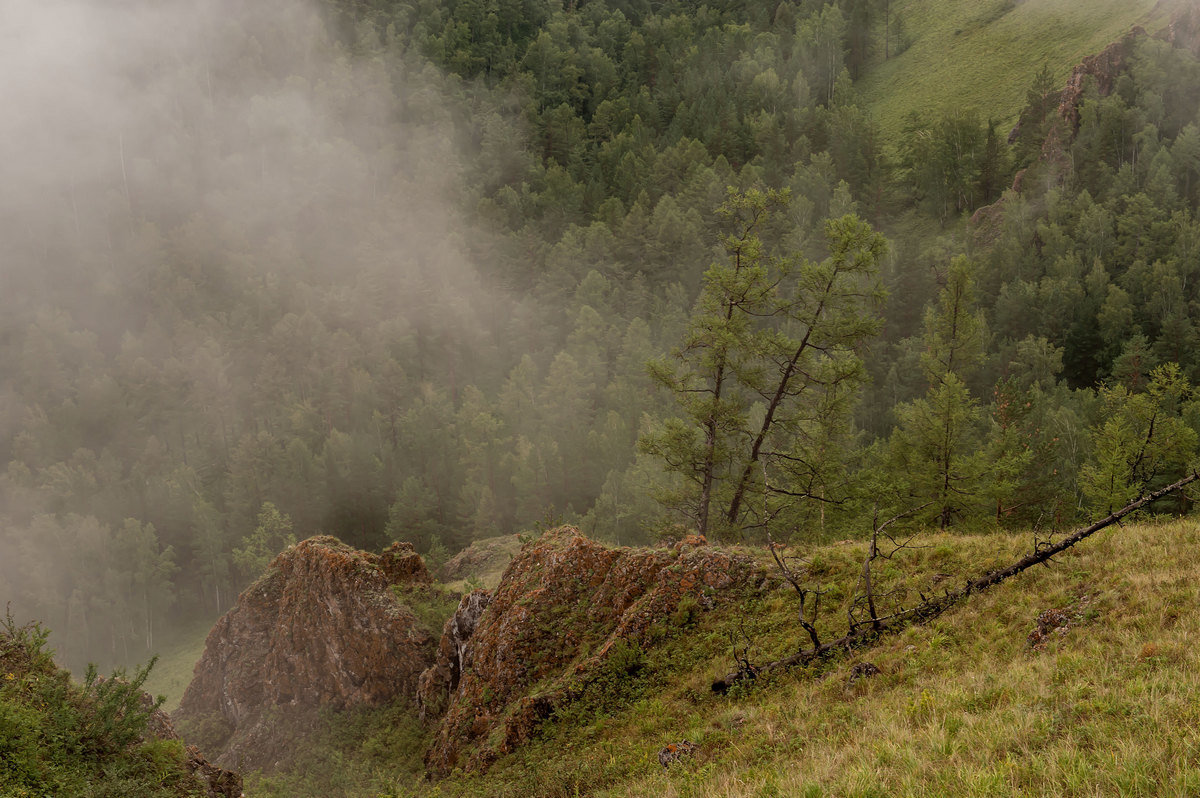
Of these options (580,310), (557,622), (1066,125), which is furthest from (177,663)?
(1066,125)

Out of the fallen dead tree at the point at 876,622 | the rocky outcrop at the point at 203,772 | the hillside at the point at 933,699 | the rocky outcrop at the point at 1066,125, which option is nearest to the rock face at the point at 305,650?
the rocky outcrop at the point at 203,772

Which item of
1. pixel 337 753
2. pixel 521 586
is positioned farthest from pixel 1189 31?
pixel 337 753

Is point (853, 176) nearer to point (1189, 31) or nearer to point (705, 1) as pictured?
point (1189, 31)

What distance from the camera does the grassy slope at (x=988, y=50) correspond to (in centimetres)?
10925

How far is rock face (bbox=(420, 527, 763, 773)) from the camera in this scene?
46.4 ft

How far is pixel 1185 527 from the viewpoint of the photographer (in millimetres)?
12227

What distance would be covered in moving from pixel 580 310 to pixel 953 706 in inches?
3557

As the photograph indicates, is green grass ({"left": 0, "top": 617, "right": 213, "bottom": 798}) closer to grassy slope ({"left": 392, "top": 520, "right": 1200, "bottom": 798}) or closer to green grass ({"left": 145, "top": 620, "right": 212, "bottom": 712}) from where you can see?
grassy slope ({"left": 392, "top": 520, "right": 1200, "bottom": 798})

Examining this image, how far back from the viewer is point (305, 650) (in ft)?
88.8

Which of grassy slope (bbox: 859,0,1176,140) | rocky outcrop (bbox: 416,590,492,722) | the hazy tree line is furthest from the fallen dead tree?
grassy slope (bbox: 859,0,1176,140)

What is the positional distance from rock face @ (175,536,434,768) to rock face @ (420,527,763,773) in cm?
768

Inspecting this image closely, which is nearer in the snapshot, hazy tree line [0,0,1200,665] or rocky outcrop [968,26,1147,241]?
hazy tree line [0,0,1200,665]

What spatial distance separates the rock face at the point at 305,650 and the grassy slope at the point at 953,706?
38.2 feet

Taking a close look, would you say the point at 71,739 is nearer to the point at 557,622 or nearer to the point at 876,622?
the point at 557,622
